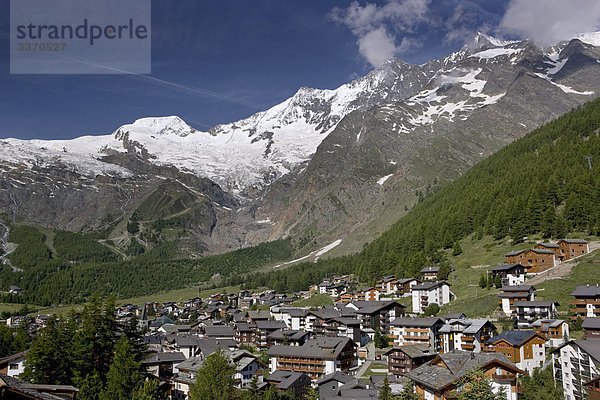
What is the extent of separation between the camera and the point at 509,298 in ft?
285

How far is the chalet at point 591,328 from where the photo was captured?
214 ft

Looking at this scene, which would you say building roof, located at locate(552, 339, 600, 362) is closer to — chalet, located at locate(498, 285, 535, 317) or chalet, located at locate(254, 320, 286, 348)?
chalet, located at locate(498, 285, 535, 317)

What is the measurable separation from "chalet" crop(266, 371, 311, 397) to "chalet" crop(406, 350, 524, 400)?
20898 mm

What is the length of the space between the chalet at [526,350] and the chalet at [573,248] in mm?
40126

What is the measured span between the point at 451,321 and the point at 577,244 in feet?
120

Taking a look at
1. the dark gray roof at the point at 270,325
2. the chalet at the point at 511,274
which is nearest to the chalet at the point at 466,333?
the chalet at the point at 511,274

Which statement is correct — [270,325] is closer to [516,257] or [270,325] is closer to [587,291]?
[516,257]

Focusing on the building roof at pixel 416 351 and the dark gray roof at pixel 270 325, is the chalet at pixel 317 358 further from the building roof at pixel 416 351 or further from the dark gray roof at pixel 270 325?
the dark gray roof at pixel 270 325

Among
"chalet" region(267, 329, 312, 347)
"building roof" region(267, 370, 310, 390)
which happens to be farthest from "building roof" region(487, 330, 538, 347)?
"chalet" region(267, 329, 312, 347)

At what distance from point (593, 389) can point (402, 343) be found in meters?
41.6

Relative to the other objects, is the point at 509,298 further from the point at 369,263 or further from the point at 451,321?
the point at 369,263

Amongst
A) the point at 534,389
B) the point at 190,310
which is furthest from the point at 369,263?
the point at 534,389

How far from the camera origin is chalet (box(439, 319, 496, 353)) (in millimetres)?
75688

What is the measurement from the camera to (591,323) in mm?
66250
